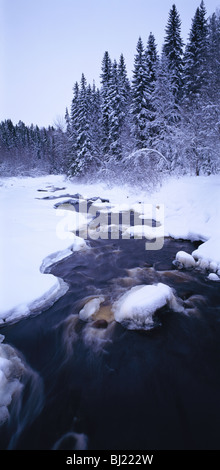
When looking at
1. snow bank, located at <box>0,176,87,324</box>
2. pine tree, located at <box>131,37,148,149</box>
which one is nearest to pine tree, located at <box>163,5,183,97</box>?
pine tree, located at <box>131,37,148,149</box>

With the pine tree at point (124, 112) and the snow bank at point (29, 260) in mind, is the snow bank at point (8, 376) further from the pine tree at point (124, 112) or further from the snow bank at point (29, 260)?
the pine tree at point (124, 112)

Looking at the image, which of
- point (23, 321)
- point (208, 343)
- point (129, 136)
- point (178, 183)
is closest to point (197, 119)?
point (178, 183)

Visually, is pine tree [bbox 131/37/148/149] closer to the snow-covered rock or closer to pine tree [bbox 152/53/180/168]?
pine tree [bbox 152/53/180/168]

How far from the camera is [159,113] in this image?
1650 centimetres

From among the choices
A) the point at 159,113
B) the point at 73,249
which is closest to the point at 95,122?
the point at 159,113

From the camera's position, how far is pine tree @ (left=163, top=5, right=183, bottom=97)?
688 inches

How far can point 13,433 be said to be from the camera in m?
2.39

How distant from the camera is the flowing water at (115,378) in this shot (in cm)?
235

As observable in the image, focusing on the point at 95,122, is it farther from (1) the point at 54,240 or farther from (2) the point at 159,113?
(1) the point at 54,240

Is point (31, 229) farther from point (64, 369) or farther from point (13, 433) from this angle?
point (13, 433)

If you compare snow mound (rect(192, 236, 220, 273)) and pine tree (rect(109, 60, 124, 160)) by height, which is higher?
pine tree (rect(109, 60, 124, 160))

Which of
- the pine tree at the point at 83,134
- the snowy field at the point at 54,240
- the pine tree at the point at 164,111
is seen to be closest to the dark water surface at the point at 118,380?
the snowy field at the point at 54,240

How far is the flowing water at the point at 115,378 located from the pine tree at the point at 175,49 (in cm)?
1997

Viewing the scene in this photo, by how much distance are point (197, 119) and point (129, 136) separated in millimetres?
7713
